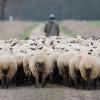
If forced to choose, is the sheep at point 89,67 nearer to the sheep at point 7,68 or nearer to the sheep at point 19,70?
the sheep at point 7,68

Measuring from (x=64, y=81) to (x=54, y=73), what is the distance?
66cm

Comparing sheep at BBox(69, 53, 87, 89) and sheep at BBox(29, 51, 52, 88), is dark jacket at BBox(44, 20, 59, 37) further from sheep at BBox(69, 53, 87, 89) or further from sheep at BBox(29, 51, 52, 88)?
sheep at BBox(69, 53, 87, 89)

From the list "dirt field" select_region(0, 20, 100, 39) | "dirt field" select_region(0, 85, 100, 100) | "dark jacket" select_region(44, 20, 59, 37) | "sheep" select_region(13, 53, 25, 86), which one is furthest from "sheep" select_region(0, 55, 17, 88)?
"dirt field" select_region(0, 20, 100, 39)

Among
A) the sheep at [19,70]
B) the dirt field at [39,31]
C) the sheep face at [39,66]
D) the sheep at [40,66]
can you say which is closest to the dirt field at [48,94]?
the sheep at [40,66]

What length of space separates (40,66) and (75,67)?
3.57 feet

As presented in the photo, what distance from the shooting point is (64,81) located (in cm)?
1638

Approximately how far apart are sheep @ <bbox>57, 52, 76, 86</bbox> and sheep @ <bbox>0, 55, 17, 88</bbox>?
147cm

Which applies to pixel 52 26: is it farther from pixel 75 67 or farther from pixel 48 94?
pixel 48 94

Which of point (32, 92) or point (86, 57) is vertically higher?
point (86, 57)

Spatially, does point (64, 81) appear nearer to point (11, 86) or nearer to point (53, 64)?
point (53, 64)

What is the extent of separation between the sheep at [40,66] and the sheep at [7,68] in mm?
567

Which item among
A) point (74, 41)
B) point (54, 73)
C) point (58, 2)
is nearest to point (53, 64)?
point (54, 73)

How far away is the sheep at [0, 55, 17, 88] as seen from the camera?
50.6 feet

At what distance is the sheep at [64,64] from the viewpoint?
51.8 ft
